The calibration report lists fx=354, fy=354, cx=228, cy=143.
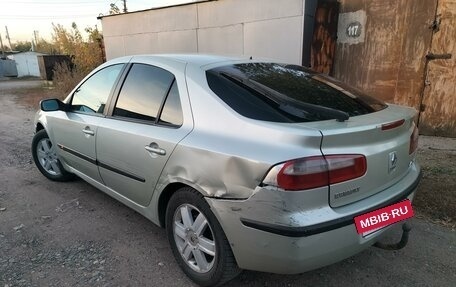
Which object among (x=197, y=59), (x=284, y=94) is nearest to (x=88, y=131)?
(x=197, y=59)

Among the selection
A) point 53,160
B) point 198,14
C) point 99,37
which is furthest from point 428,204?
point 99,37

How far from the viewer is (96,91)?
139 inches

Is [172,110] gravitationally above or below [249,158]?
above

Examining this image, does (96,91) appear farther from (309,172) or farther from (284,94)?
(309,172)

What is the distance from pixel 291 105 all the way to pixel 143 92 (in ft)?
4.25

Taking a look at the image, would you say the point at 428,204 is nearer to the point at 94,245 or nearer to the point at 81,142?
the point at 94,245

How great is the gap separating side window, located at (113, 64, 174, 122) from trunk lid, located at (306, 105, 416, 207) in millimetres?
1274

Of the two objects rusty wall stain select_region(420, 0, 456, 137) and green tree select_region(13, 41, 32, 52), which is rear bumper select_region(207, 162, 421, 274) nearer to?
rusty wall stain select_region(420, 0, 456, 137)

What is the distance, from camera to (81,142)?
352 cm

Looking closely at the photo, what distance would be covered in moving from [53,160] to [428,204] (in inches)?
168

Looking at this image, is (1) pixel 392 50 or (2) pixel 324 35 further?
(2) pixel 324 35

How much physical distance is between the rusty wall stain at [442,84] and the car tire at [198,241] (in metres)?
5.36

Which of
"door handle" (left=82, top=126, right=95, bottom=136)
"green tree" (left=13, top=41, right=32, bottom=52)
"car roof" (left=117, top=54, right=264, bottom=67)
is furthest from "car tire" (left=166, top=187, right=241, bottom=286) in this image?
"green tree" (left=13, top=41, right=32, bottom=52)

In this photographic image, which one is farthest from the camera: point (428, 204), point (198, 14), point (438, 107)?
point (198, 14)
